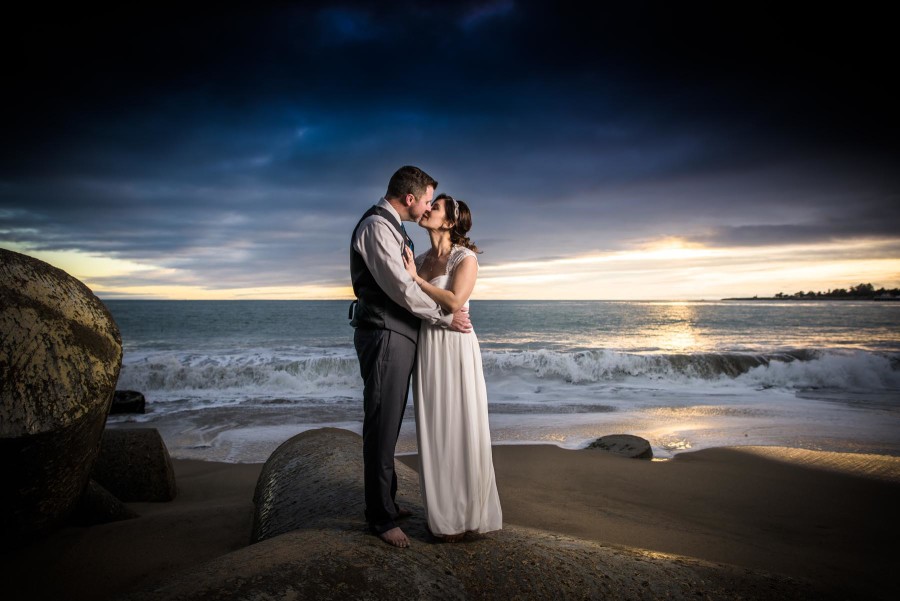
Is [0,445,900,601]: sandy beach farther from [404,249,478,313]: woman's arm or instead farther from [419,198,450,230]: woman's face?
[419,198,450,230]: woman's face

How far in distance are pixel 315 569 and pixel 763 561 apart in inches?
144

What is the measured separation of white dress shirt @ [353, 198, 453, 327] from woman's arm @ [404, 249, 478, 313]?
0.23 ft

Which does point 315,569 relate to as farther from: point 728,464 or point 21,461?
point 728,464

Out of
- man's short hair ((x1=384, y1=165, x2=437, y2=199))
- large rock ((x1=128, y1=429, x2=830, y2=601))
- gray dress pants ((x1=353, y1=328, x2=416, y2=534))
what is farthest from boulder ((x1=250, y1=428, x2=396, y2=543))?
man's short hair ((x1=384, y1=165, x2=437, y2=199))

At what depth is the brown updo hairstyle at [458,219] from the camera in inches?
138

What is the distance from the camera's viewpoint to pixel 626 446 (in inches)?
293

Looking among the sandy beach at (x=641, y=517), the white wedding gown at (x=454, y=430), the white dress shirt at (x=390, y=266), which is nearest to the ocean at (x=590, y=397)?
the sandy beach at (x=641, y=517)

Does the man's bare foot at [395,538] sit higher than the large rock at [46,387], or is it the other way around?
the large rock at [46,387]

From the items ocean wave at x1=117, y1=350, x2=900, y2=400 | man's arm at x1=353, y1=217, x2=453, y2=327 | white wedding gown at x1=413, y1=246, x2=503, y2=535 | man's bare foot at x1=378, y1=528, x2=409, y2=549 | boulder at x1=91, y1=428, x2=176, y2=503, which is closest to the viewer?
man's bare foot at x1=378, y1=528, x2=409, y2=549

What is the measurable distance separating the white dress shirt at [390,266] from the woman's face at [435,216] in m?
0.39

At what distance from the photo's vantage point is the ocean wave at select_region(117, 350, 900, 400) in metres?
15.8

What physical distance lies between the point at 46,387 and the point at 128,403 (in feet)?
32.4

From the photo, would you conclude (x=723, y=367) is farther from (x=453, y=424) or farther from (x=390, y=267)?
(x=390, y=267)

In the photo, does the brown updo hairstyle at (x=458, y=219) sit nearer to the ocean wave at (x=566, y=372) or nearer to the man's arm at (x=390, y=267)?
the man's arm at (x=390, y=267)
